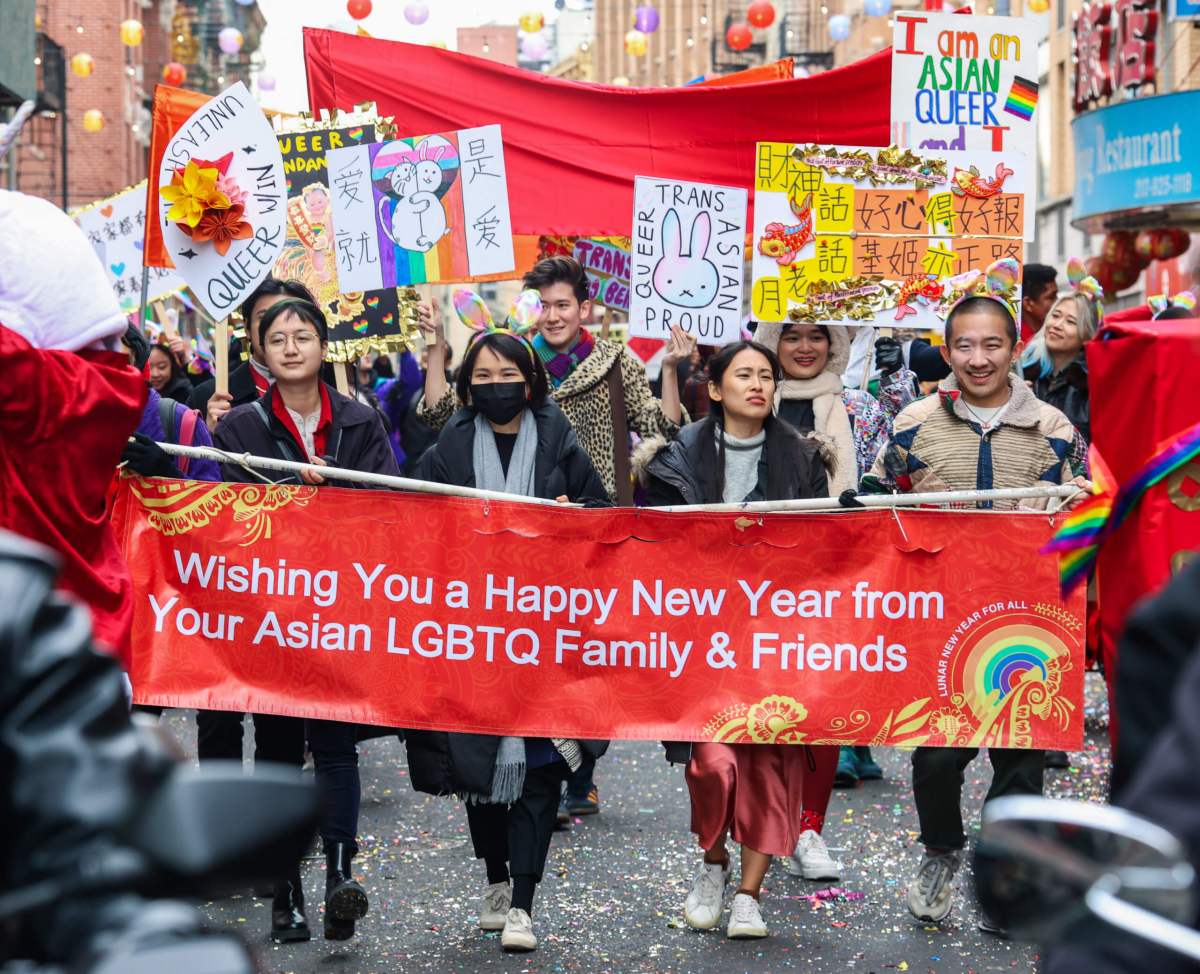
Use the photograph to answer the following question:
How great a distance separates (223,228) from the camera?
7652mm

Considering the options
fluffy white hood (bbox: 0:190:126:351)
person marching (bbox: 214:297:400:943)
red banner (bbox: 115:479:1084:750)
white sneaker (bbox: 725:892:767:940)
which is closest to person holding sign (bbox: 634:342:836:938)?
white sneaker (bbox: 725:892:767:940)

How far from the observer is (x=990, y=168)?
8664mm

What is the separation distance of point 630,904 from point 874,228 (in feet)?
11.0

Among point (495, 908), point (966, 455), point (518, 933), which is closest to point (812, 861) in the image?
point (495, 908)

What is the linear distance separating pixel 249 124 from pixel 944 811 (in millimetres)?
3934

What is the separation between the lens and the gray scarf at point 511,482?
5980 millimetres


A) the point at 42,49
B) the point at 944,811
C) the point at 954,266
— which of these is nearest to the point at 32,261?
the point at 944,811

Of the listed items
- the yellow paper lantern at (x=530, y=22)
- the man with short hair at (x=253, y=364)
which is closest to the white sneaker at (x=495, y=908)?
the man with short hair at (x=253, y=364)

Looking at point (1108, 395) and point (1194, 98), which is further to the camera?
point (1194, 98)

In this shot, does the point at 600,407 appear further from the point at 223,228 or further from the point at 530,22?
the point at 530,22

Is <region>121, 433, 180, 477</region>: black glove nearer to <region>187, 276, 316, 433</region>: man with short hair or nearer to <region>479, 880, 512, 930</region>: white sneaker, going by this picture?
<region>187, 276, 316, 433</region>: man with short hair

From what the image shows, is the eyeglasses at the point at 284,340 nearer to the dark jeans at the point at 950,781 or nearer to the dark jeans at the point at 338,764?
the dark jeans at the point at 338,764

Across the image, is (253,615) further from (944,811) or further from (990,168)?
(990,168)

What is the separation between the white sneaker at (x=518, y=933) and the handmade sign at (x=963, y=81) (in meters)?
4.80
